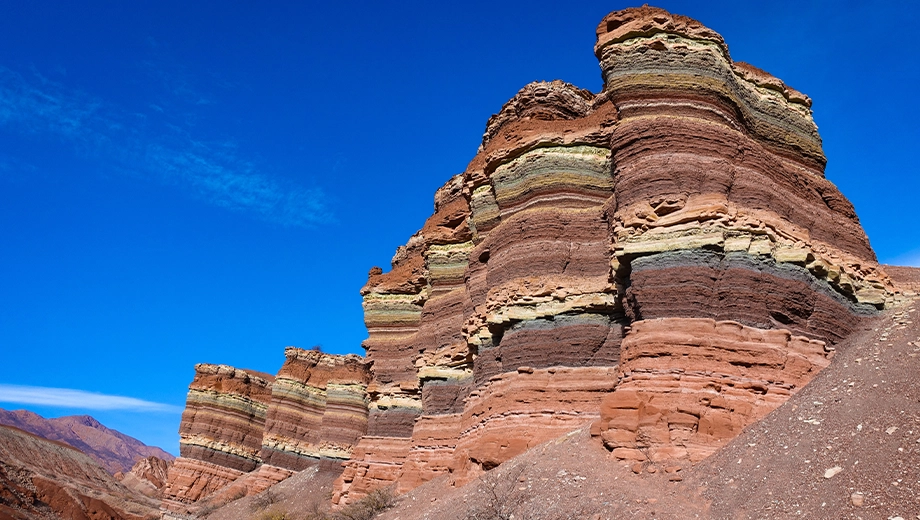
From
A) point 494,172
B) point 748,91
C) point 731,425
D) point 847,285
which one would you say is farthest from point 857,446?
point 494,172

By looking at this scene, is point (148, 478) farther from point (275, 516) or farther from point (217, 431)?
point (275, 516)

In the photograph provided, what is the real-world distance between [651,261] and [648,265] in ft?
0.36

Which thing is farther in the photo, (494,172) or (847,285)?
(494,172)

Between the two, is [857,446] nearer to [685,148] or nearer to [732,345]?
[732,345]

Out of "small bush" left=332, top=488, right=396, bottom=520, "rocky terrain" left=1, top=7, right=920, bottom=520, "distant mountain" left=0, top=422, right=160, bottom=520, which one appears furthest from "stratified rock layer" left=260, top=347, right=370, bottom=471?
"small bush" left=332, top=488, right=396, bottom=520

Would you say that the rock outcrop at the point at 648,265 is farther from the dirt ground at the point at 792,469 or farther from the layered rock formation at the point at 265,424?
the layered rock formation at the point at 265,424

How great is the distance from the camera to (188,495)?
41.3 meters

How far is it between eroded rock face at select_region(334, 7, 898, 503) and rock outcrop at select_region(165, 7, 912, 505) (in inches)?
1.8

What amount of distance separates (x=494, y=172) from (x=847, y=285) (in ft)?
33.3

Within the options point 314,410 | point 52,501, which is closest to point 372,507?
point 314,410

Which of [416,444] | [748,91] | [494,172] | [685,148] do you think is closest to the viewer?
[685,148]

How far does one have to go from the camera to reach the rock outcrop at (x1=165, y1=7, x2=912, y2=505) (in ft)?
40.5

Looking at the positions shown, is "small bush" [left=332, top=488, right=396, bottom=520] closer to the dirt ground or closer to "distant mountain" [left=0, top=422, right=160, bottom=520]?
the dirt ground

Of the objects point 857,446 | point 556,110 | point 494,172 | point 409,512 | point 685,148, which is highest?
point 556,110
